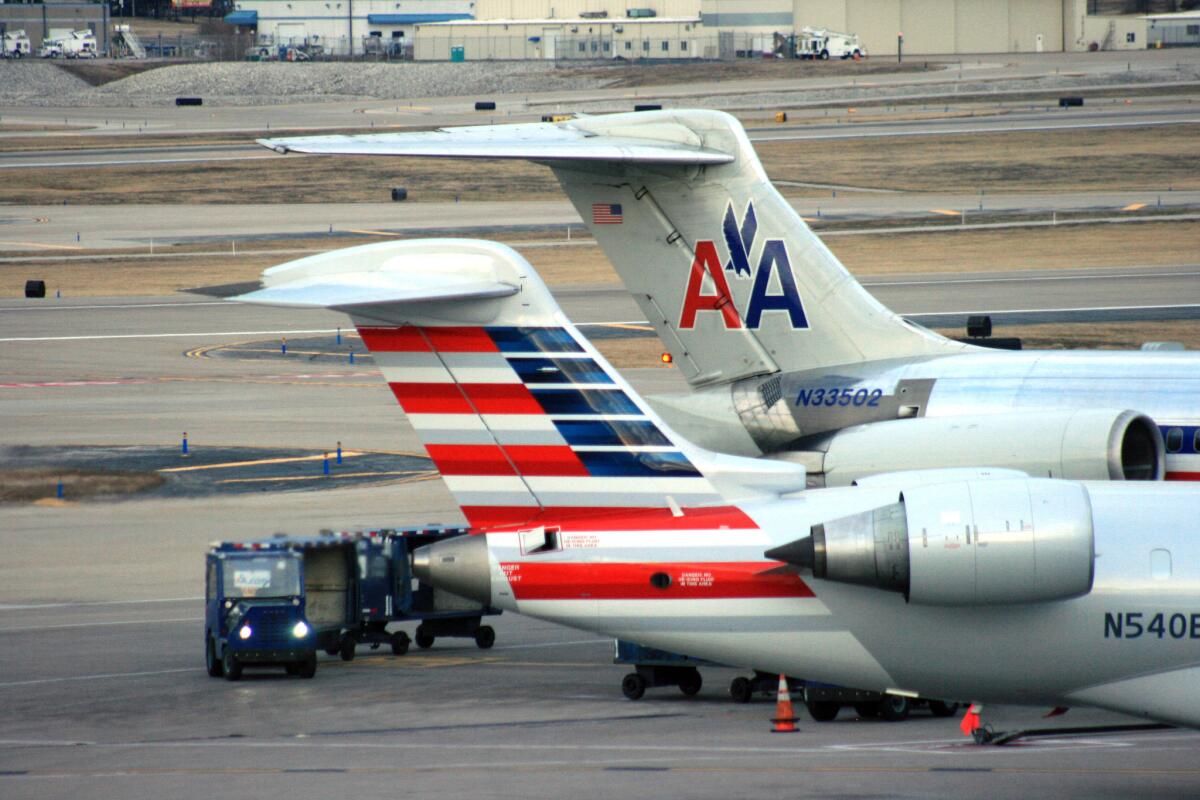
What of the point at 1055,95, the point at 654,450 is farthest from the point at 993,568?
the point at 1055,95

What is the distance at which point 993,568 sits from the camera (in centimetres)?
1480

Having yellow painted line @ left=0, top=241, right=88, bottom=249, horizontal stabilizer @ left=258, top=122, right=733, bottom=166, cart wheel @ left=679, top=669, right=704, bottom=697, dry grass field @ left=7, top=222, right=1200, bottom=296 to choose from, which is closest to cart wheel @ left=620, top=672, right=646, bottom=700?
cart wheel @ left=679, top=669, right=704, bottom=697

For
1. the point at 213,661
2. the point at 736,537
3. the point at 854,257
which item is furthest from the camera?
the point at 854,257

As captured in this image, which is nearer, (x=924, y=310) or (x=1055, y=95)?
(x=924, y=310)

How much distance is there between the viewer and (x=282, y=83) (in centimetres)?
17662

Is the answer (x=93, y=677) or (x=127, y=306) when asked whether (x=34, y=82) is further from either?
Answer: (x=93, y=677)

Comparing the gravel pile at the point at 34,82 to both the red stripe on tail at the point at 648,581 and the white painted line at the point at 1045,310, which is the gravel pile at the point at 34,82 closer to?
the white painted line at the point at 1045,310

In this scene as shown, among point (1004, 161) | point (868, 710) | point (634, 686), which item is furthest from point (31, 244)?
point (868, 710)

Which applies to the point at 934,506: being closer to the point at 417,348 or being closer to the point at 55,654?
the point at 417,348

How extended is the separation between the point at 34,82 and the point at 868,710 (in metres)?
176

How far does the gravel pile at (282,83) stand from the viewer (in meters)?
167

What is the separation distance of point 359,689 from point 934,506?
34.5ft

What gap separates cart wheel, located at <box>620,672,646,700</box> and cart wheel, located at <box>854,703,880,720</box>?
9.44 ft

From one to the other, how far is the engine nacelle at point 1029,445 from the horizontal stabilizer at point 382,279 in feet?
21.6
